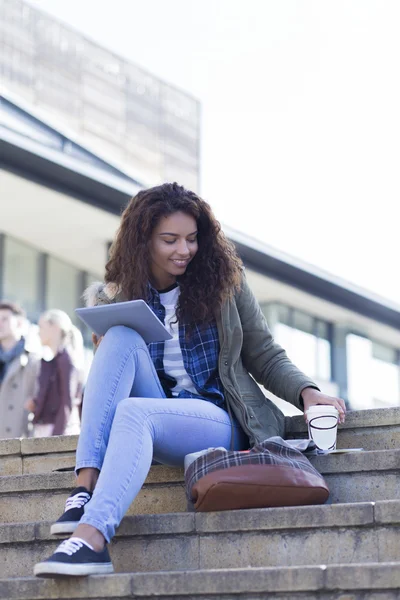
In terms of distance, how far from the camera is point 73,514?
3.88 metres

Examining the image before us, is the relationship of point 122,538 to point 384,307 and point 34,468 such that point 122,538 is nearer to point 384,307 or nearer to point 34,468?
point 34,468

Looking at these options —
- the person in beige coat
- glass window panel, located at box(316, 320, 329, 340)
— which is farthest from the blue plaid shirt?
glass window panel, located at box(316, 320, 329, 340)

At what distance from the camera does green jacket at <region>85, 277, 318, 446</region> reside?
448cm

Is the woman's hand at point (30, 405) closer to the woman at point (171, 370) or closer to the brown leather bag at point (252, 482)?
the woman at point (171, 370)

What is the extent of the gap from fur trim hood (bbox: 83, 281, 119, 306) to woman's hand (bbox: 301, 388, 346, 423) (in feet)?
3.20

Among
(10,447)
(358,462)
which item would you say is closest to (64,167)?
(10,447)

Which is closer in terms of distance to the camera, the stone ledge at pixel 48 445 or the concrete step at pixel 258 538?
the concrete step at pixel 258 538

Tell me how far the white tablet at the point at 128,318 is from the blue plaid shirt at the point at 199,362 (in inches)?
9.1

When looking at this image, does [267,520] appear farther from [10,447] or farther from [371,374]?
[371,374]

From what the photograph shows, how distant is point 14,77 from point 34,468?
123 ft

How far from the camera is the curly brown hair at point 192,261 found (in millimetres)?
4688

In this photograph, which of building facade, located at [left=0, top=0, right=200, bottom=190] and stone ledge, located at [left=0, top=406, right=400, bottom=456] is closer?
stone ledge, located at [left=0, top=406, right=400, bottom=456]

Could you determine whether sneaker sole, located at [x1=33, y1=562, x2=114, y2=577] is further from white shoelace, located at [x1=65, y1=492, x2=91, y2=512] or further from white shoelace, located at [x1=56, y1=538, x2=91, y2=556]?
white shoelace, located at [x1=65, y1=492, x2=91, y2=512]

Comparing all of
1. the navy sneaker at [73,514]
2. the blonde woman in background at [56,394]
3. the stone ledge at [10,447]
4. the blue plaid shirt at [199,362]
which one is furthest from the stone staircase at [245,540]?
the blonde woman in background at [56,394]
